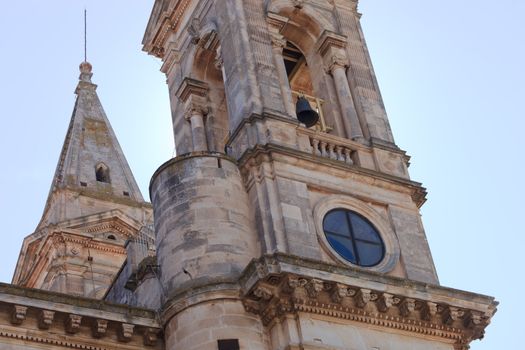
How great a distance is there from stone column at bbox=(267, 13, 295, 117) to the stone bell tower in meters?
0.05

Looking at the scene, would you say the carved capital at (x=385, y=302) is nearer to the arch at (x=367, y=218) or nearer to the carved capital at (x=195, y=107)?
the arch at (x=367, y=218)

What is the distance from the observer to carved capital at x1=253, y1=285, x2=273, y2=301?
2048cm

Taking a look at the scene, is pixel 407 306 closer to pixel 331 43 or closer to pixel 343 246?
pixel 343 246

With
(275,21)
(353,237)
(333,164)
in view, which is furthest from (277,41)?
(353,237)

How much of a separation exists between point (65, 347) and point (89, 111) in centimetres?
2699

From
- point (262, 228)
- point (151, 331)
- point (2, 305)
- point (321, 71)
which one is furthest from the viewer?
point (321, 71)

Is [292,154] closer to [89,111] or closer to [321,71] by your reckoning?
[321,71]

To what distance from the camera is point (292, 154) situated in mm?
23875

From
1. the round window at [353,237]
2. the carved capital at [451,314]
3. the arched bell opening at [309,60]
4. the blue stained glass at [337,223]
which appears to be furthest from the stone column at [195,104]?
the carved capital at [451,314]

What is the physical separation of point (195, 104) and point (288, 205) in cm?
647

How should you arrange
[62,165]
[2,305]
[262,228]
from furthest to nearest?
[62,165]
[262,228]
[2,305]

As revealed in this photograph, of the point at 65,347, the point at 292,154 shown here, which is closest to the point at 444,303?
the point at 292,154

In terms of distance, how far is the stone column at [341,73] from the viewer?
26500 mm

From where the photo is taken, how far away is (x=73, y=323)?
20.1 meters
